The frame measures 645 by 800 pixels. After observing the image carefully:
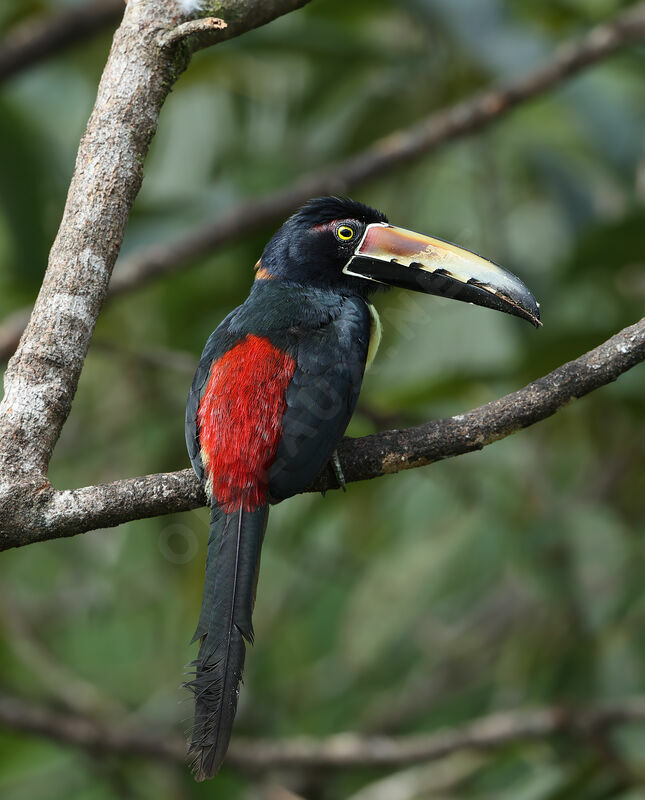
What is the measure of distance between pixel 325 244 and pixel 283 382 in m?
0.86

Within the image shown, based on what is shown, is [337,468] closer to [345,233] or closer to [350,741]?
[345,233]

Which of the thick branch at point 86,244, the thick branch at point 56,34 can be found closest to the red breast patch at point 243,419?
the thick branch at point 86,244

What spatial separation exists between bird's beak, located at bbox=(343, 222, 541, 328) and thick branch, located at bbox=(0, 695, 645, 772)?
92.2 inches

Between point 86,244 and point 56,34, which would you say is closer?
point 86,244

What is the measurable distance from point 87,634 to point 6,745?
150cm

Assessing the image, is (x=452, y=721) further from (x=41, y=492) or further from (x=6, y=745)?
(x=41, y=492)

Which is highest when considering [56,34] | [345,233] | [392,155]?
[56,34]

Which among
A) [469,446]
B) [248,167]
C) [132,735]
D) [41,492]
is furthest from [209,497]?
[248,167]

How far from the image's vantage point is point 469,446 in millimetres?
2564

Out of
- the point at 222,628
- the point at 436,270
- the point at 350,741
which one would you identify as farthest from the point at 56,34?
the point at 222,628

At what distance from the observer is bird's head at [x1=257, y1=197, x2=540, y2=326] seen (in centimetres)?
304

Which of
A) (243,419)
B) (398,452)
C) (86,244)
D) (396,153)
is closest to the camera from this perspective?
(86,244)

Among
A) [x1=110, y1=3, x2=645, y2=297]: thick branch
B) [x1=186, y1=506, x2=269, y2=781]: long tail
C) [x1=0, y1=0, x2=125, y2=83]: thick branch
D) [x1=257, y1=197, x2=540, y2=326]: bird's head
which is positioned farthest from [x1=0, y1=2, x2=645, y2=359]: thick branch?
[x1=186, y1=506, x2=269, y2=781]: long tail

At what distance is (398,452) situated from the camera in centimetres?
262
